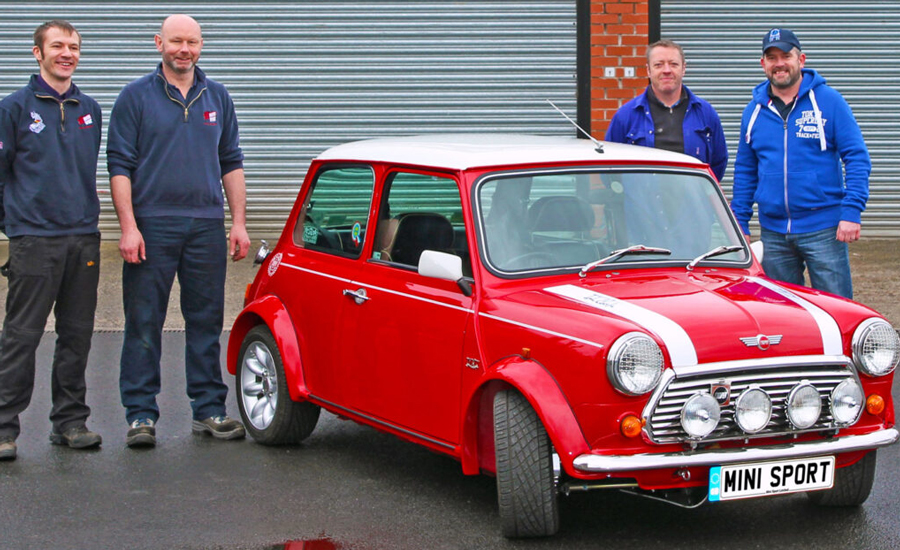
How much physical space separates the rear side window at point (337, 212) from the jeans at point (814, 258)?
2.39 meters

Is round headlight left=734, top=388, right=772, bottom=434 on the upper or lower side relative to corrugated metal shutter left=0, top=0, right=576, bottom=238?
lower

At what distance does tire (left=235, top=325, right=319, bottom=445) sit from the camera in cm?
643

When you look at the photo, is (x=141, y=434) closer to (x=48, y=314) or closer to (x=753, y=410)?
(x=48, y=314)

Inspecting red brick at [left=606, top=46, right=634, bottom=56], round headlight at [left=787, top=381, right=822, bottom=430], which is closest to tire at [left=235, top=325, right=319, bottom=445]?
round headlight at [left=787, top=381, right=822, bottom=430]

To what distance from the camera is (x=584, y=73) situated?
43.3 ft

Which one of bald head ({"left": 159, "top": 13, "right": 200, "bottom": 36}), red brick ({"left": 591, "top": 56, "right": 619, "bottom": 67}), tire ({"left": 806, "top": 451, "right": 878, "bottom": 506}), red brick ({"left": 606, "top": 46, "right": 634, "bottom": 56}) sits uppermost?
bald head ({"left": 159, "top": 13, "right": 200, "bottom": 36})

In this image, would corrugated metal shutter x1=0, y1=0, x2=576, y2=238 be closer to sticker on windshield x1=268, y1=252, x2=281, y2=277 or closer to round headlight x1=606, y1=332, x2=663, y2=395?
sticker on windshield x1=268, y1=252, x2=281, y2=277

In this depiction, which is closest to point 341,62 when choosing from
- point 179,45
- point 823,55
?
point 823,55

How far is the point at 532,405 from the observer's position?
4684 millimetres

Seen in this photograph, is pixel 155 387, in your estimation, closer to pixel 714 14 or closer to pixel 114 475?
pixel 114 475

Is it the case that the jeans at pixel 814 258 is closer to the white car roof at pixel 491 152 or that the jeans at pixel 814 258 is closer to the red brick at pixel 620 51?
the white car roof at pixel 491 152

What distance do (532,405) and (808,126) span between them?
303cm

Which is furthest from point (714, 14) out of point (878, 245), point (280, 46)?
point (280, 46)

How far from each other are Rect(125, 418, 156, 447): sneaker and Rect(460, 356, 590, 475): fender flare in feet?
7.05
